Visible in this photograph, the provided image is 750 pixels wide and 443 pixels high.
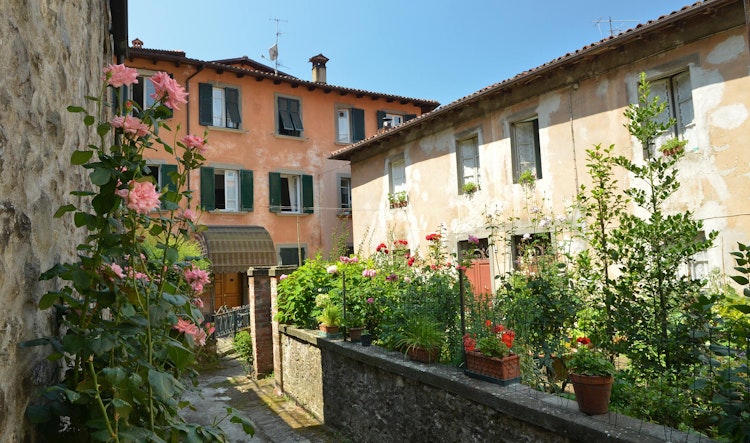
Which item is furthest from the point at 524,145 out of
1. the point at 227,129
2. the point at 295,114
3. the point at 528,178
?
the point at 227,129

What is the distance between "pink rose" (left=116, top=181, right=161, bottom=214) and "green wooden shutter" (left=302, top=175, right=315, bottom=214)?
15490 millimetres

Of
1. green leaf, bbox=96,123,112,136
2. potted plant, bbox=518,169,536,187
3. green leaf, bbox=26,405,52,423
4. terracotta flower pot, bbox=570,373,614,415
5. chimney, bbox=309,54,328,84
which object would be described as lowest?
terracotta flower pot, bbox=570,373,614,415

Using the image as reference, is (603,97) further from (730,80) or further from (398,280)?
(398,280)

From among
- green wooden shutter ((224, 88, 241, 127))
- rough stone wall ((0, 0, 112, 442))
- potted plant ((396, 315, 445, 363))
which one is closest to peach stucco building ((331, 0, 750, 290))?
potted plant ((396, 315, 445, 363))

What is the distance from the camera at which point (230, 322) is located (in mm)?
11086

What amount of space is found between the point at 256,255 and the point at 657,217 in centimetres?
1275

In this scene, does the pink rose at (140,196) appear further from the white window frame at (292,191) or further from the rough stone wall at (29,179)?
the white window frame at (292,191)

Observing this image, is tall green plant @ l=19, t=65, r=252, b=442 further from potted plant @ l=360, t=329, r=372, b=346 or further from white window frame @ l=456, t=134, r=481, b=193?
white window frame @ l=456, t=134, r=481, b=193

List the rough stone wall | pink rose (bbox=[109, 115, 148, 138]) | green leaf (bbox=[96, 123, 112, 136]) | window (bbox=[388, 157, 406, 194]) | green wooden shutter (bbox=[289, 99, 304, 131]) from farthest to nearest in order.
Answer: green wooden shutter (bbox=[289, 99, 304, 131]) → window (bbox=[388, 157, 406, 194]) → pink rose (bbox=[109, 115, 148, 138]) → green leaf (bbox=[96, 123, 112, 136]) → the rough stone wall

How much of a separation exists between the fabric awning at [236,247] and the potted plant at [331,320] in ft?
26.4

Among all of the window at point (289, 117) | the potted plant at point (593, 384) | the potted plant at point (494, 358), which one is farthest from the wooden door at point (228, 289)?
the potted plant at point (593, 384)

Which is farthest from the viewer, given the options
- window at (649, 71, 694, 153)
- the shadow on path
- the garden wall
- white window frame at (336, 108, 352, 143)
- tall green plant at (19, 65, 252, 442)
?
white window frame at (336, 108, 352, 143)

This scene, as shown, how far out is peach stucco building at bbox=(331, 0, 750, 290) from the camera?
7.03 m

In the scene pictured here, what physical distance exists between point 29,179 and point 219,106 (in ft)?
50.7
